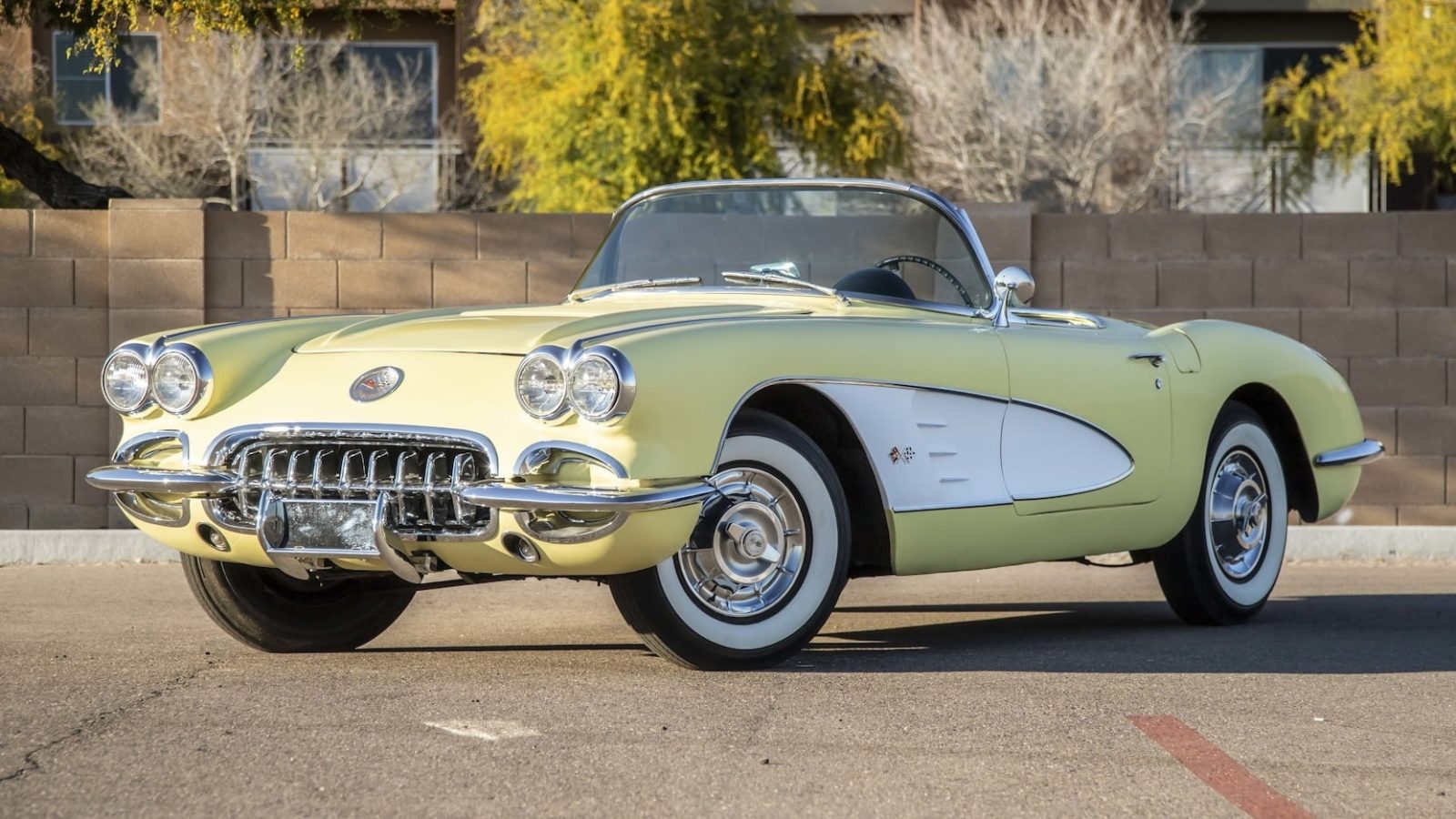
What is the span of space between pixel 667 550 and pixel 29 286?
22.2ft

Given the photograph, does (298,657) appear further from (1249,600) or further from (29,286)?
(29,286)

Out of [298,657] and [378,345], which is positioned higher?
[378,345]

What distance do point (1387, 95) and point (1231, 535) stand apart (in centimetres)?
2232

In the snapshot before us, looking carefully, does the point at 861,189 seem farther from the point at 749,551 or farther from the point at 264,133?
the point at 264,133

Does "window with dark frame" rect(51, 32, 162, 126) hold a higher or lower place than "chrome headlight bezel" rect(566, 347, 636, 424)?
higher

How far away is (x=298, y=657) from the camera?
5.59m

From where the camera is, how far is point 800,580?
206 inches

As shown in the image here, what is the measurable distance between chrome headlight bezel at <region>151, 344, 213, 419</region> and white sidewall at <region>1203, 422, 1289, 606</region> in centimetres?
344

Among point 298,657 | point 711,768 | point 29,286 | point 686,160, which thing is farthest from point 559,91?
point 711,768

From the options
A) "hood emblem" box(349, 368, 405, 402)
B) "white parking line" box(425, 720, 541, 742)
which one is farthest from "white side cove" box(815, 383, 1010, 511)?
"white parking line" box(425, 720, 541, 742)

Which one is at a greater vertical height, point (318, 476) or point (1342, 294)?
point (1342, 294)

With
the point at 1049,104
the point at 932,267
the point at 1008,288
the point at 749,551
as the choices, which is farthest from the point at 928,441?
the point at 1049,104

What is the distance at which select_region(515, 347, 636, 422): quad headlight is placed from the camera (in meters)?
4.75

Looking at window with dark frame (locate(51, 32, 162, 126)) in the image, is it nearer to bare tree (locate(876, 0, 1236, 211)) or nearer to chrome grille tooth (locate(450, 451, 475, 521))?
bare tree (locate(876, 0, 1236, 211))
